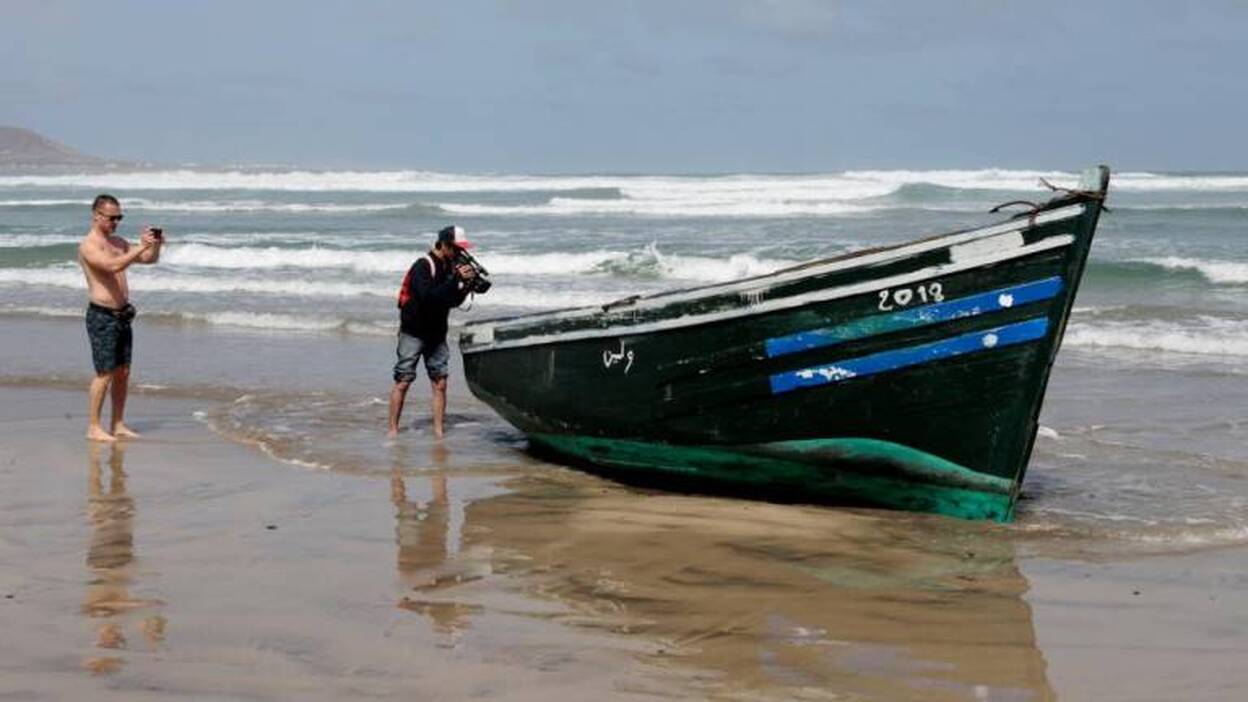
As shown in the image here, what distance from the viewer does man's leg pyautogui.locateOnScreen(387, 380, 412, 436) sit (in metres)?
8.95

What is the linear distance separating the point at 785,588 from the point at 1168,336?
31.1ft

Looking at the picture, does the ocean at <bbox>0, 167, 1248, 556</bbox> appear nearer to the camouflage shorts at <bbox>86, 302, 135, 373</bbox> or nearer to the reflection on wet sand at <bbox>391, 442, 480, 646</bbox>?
the reflection on wet sand at <bbox>391, 442, 480, 646</bbox>

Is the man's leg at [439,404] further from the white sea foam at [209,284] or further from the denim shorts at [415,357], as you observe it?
the white sea foam at [209,284]

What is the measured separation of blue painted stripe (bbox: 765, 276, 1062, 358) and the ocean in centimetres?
100

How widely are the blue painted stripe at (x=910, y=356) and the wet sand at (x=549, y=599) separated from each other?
616 mm

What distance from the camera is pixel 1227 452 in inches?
347

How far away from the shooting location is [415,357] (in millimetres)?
8922

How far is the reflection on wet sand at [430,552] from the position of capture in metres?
5.18

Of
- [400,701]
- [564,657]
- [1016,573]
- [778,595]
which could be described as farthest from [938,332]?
[400,701]

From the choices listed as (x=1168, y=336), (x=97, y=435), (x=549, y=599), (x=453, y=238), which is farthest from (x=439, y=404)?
(x=1168, y=336)

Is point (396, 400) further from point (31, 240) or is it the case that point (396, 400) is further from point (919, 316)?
point (31, 240)

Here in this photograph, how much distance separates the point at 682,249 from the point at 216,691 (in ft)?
71.7

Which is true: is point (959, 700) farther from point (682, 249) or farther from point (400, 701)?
point (682, 249)

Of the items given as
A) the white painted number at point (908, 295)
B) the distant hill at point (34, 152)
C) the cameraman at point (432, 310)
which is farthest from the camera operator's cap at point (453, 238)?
the distant hill at point (34, 152)
